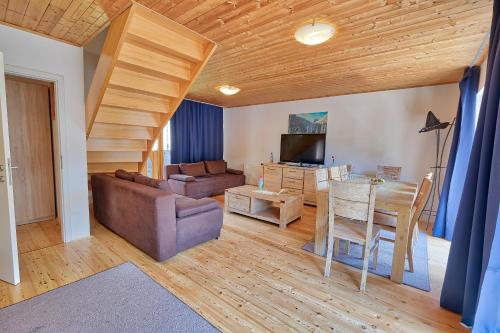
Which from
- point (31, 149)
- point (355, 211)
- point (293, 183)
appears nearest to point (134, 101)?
point (31, 149)

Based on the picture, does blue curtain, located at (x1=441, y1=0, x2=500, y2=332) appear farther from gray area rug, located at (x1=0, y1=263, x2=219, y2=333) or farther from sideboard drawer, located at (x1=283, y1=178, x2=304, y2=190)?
sideboard drawer, located at (x1=283, y1=178, x2=304, y2=190)

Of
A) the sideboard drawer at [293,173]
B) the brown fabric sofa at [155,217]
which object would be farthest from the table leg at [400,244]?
the sideboard drawer at [293,173]

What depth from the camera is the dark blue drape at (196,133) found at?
585 centimetres

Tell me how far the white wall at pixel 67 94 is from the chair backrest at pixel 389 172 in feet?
15.5

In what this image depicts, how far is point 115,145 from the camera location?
365 cm

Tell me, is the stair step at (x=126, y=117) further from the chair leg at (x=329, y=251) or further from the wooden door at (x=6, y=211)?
the chair leg at (x=329, y=251)

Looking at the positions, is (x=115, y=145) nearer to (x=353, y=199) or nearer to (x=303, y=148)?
(x=353, y=199)

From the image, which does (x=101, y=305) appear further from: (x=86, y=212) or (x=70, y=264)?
(x=86, y=212)

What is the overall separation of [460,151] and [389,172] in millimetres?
1110

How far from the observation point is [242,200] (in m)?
4.00

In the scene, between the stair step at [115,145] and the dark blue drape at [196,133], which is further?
the dark blue drape at [196,133]

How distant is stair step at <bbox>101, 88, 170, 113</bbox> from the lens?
2797 mm

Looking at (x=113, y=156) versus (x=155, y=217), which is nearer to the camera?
(x=155, y=217)

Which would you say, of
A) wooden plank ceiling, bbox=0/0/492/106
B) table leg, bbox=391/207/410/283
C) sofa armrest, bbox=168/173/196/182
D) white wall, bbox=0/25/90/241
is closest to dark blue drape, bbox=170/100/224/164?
sofa armrest, bbox=168/173/196/182
